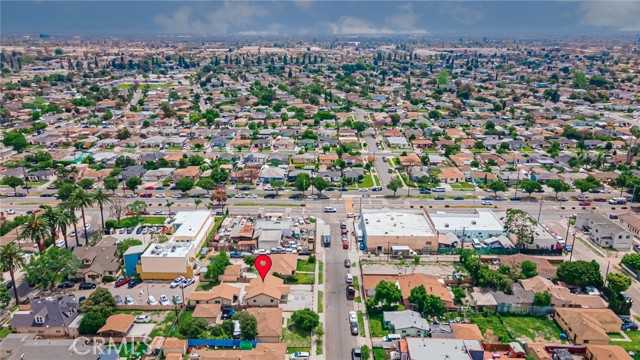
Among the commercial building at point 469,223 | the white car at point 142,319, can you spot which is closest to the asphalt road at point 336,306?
the commercial building at point 469,223

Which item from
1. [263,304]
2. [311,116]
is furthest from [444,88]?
[263,304]

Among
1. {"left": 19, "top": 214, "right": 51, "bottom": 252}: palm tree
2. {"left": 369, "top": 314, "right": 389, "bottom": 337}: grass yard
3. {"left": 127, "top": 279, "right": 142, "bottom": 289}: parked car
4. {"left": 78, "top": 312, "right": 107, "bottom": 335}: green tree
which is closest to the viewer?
{"left": 78, "top": 312, "right": 107, "bottom": 335}: green tree

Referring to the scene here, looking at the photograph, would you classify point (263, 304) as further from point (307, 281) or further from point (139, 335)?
point (139, 335)

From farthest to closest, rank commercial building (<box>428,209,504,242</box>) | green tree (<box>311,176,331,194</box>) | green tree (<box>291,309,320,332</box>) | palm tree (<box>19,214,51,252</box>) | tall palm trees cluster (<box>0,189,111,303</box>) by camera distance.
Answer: green tree (<box>311,176,331,194</box>) < commercial building (<box>428,209,504,242</box>) < palm tree (<box>19,214,51,252</box>) < tall palm trees cluster (<box>0,189,111,303</box>) < green tree (<box>291,309,320,332</box>)

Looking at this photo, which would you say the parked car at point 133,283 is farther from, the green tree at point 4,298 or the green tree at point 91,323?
the green tree at point 4,298

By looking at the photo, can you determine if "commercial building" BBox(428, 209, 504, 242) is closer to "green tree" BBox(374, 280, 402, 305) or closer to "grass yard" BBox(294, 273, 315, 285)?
"green tree" BBox(374, 280, 402, 305)

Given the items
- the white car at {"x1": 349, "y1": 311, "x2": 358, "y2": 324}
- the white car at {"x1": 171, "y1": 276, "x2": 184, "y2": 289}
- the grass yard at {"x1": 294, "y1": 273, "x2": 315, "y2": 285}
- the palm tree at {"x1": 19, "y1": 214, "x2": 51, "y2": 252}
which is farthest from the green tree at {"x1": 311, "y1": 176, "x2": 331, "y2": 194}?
the palm tree at {"x1": 19, "y1": 214, "x2": 51, "y2": 252}
